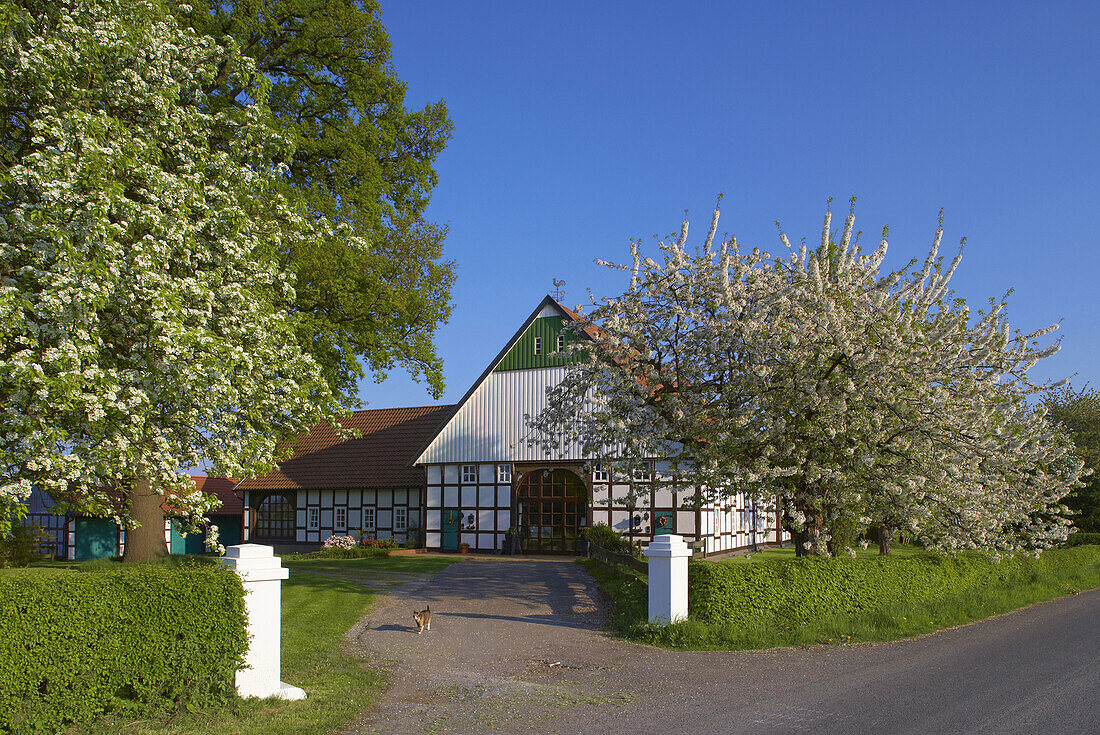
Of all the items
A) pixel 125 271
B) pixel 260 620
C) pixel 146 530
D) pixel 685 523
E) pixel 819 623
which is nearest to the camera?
pixel 260 620

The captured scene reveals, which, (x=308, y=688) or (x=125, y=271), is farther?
(x=125, y=271)

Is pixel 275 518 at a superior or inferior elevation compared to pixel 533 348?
inferior

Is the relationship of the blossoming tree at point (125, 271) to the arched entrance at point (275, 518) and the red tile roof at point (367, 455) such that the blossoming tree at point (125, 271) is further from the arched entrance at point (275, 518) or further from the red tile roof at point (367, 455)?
the arched entrance at point (275, 518)

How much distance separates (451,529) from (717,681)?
22817 millimetres

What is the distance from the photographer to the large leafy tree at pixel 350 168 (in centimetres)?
1698

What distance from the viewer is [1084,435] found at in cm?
3947

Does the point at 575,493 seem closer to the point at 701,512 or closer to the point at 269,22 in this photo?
the point at 701,512

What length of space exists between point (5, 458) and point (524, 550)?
22.8 m

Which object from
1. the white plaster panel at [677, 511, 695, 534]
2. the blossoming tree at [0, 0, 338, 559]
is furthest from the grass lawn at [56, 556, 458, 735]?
the white plaster panel at [677, 511, 695, 534]

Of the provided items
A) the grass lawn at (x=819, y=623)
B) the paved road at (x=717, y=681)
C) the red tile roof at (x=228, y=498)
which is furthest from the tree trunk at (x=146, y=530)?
the red tile roof at (x=228, y=498)

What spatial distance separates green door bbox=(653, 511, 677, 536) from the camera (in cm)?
2720

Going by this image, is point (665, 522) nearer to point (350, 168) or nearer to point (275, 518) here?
point (350, 168)

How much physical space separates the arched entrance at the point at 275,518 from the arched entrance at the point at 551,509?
13.0 metres

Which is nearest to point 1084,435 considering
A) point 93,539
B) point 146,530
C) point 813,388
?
point 813,388
